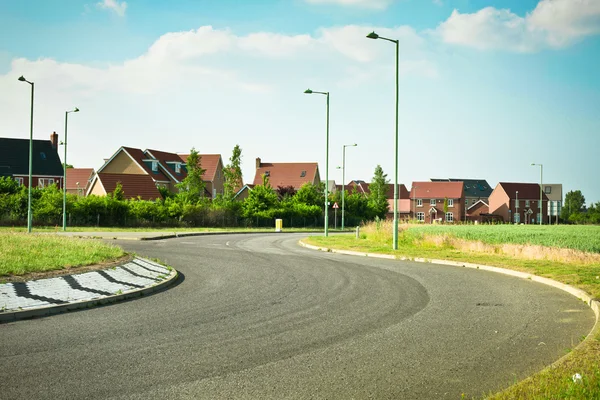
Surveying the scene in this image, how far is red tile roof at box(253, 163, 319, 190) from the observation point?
292 ft

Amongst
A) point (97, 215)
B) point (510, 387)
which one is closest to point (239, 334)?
point (510, 387)

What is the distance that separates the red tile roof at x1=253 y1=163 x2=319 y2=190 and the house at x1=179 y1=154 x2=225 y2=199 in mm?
10139

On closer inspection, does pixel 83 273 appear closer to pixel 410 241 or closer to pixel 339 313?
pixel 339 313

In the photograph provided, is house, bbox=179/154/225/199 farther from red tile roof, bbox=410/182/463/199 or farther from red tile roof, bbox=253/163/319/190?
red tile roof, bbox=410/182/463/199

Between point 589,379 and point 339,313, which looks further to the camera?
point 339,313

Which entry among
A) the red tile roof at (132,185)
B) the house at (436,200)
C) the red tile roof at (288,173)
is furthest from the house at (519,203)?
the red tile roof at (132,185)

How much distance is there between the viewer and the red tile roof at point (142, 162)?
228 feet

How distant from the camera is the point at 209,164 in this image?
258ft

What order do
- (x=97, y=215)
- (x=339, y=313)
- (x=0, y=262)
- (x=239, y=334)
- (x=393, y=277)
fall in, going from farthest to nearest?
(x=97, y=215) < (x=393, y=277) < (x=0, y=262) < (x=339, y=313) < (x=239, y=334)

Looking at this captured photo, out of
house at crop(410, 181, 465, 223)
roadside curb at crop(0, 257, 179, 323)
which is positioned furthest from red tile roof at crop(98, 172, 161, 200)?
house at crop(410, 181, 465, 223)

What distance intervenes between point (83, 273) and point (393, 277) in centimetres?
760

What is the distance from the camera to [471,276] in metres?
15.0

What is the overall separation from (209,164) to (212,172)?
169cm

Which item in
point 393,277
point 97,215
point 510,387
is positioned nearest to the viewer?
point 510,387
